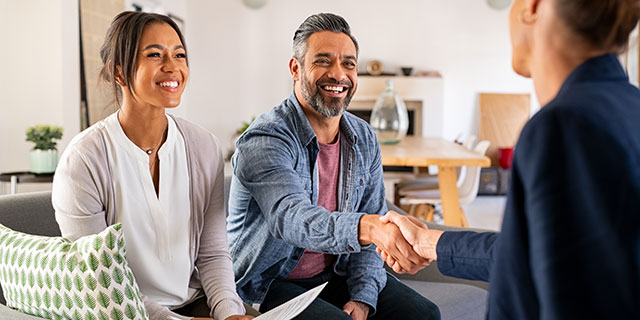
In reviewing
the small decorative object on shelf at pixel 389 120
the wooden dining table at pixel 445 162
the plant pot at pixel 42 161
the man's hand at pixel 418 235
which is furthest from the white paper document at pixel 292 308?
the small decorative object on shelf at pixel 389 120

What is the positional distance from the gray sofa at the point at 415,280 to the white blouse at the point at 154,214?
0.29 meters

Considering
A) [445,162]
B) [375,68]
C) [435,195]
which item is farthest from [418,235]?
[375,68]

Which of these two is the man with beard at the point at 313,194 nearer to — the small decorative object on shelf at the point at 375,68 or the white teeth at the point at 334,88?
the white teeth at the point at 334,88

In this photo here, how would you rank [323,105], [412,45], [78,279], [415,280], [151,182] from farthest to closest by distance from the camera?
[412,45] < [415,280] < [323,105] < [151,182] < [78,279]

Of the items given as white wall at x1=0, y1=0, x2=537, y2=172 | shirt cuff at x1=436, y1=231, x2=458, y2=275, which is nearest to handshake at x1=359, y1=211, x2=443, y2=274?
shirt cuff at x1=436, y1=231, x2=458, y2=275

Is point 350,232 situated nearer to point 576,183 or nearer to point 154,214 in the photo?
point 154,214

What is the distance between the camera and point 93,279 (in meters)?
1.26

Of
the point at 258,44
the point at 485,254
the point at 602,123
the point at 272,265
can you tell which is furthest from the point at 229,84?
the point at 602,123

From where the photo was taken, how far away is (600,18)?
2.50 ft

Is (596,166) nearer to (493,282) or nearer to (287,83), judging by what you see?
(493,282)

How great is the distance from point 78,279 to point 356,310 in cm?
77

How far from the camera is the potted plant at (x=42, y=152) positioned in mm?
3461

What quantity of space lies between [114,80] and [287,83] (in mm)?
6764

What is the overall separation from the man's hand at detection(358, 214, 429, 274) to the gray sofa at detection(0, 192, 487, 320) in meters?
0.51
